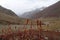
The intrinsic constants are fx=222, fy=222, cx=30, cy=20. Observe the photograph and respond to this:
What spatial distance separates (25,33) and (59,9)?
112783 mm

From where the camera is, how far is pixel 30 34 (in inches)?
330

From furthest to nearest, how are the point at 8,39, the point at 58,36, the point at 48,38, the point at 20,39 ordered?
the point at 58,36 < the point at 48,38 < the point at 8,39 < the point at 20,39

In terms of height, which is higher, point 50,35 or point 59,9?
point 59,9

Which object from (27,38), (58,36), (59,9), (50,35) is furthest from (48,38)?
(59,9)

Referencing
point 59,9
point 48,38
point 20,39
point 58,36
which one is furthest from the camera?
point 59,9

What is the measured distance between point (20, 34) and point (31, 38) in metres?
0.51

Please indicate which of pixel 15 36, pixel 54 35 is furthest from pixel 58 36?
pixel 15 36

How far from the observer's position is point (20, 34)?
864 centimetres

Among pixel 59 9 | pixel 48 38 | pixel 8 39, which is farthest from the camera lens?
pixel 59 9

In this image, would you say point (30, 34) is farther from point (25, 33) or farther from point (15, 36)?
point (15, 36)

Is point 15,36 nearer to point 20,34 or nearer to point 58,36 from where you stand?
point 20,34

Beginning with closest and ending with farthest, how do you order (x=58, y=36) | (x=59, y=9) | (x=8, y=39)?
(x=8, y=39), (x=58, y=36), (x=59, y=9)

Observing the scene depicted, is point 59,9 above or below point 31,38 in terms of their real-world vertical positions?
above

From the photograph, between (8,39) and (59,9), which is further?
(59,9)
